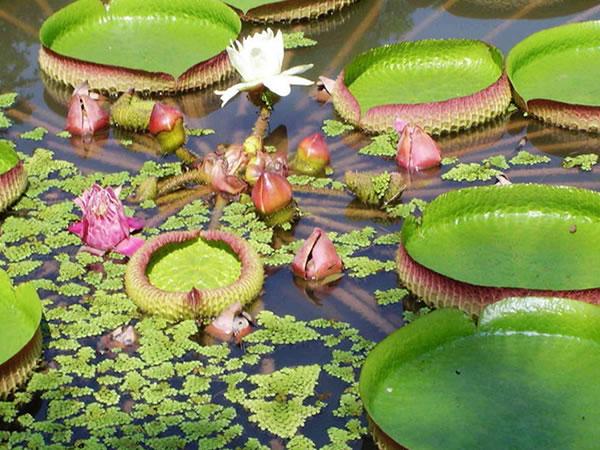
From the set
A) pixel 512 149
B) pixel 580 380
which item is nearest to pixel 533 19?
pixel 512 149

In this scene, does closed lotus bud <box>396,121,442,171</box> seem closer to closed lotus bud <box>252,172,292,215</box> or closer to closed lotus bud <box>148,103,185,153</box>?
closed lotus bud <box>252,172,292,215</box>

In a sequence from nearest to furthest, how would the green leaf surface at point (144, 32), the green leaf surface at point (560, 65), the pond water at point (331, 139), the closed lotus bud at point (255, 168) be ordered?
1. the pond water at point (331, 139)
2. the closed lotus bud at point (255, 168)
3. the green leaf surface at point (560, 65)
4. the green leaf surface at point (144, 32)

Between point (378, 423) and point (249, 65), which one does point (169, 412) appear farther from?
point (249, 65)

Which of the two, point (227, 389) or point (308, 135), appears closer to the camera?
point (227, 389)

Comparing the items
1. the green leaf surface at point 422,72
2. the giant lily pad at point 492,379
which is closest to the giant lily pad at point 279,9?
the green leaf surface at point 422,72

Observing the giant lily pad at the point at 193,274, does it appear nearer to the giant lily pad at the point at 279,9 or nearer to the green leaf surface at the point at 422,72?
the green leaf surface at the point at 422,72

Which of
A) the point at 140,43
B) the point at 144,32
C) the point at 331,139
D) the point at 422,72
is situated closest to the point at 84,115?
the point at 140,43
